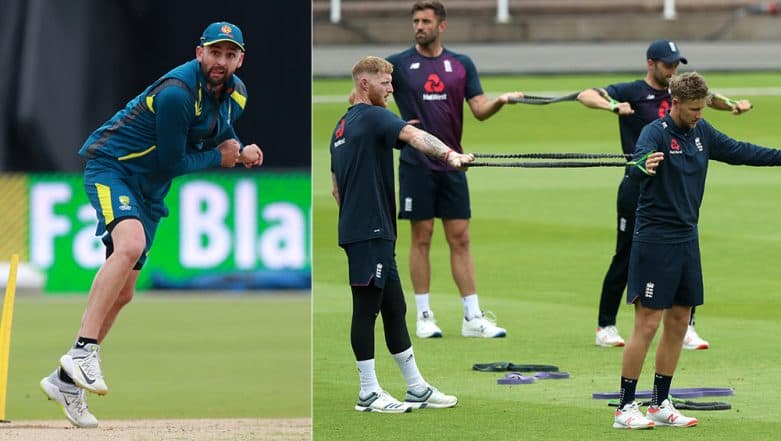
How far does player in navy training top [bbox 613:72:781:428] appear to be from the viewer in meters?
9.36

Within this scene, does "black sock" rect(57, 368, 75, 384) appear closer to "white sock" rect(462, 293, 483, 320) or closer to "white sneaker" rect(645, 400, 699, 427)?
"white sneaker" rect(645, 400, 699, 427)

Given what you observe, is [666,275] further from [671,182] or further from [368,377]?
[368,377]

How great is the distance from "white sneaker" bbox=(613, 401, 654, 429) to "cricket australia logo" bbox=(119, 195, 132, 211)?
10.2 feet

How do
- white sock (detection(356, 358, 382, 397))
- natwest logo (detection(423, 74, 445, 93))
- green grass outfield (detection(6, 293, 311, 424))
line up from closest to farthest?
white sock (detection(356, 358, 382, 397)) → natwest logo (detection(423, 74, 445, 93)) → green grass outfield (detection(6, 293, 311, 424))

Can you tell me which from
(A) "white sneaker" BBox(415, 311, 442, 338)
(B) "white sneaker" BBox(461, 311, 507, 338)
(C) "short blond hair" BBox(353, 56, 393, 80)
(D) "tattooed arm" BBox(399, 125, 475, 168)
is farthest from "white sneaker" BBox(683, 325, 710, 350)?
(C) "short blond hair" BBox(353, 56, 393, 80)

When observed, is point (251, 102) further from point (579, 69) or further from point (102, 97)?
point (579, 69)

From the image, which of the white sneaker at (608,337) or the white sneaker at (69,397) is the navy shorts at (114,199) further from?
the white sneaker at (608,337)

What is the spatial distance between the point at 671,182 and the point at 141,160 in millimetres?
3142

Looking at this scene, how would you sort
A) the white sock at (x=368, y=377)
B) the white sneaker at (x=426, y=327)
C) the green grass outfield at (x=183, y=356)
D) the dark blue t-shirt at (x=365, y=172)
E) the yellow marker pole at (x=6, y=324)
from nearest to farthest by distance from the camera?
the dark blue t-shirt at (x=365, y=172) < the white sock at (x=368, y=377) < the yellow marker pole at (x=6, y=324) < the white sneaker at (x=426, y=327) < the green grass outfield at (x=183, y=356)

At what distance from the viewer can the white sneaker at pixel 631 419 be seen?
9.39 metres

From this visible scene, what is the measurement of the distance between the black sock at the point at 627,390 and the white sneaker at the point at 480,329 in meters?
3.23

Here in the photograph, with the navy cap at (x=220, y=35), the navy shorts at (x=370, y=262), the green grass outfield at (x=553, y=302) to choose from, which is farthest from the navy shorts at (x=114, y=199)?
the green grass outfield at (x=553, y=302)

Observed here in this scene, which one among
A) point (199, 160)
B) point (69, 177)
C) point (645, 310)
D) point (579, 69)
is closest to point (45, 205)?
point (69, 177)

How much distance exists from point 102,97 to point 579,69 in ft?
51.6
